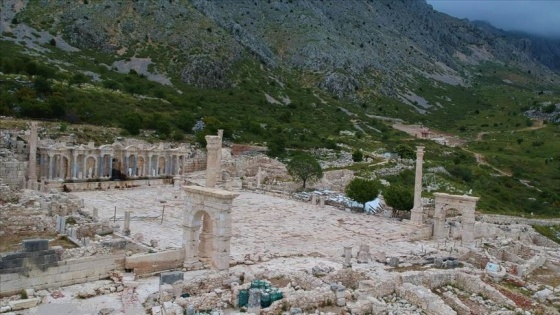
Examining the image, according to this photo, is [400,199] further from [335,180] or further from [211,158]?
[211,158]

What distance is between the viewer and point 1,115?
45.8m

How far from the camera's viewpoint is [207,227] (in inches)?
758

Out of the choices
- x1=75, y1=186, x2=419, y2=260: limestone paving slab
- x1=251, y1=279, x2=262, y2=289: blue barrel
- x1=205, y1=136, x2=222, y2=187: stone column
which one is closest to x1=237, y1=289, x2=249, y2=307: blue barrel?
x1=251, y1=279, x2=262, y2=289: blue barrel

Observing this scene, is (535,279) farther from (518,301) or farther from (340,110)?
(340,110)

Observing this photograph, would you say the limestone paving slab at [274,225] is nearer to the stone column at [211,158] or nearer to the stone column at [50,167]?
the stone column at [211,158]

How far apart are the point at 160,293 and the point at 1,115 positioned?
37.5m

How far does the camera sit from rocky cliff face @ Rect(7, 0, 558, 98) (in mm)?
83188

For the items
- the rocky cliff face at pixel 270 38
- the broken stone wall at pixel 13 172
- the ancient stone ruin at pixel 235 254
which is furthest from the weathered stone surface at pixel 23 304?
the rocky cliff face at pixel 270 38

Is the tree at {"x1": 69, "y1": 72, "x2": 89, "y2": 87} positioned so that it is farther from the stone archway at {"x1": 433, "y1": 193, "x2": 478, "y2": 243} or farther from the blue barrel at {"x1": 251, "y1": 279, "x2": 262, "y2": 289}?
the blue barrel at {"x1": 251, "y1": 279, "x2": 262, "y2": 289}

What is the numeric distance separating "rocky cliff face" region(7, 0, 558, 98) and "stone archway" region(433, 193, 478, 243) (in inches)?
2223

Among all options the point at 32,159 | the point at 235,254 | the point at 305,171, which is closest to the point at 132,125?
the point at 32,159

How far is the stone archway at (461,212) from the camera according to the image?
27281mm

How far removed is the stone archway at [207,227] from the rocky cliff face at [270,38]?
62.5 metres

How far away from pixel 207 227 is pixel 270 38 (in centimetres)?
9307
